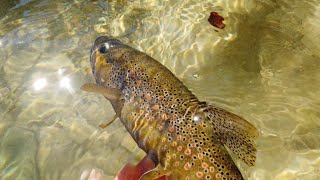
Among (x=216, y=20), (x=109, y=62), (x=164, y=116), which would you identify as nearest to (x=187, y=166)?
(x=164, y=116)

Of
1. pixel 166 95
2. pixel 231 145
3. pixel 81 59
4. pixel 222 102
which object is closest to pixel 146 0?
pixel 81 59

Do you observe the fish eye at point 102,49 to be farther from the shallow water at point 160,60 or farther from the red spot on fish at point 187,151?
the red spot on fish at point 187,151

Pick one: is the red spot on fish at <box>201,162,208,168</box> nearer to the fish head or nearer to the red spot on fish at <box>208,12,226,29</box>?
the fish head

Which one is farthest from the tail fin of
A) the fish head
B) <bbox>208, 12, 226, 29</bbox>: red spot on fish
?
<bbox>208, 12, 226, 29</bbox>: red spot on fish

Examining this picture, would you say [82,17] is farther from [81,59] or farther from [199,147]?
[199,147]

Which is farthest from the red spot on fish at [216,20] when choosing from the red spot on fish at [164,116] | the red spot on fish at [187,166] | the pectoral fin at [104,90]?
the red spot on fish at [187,166]
